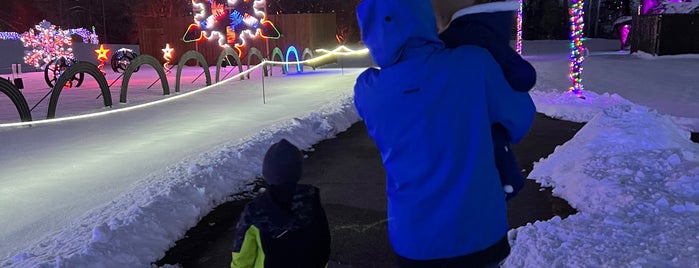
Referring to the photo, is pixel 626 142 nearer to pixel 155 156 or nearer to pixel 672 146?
pixel 672 146

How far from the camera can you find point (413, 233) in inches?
71.8

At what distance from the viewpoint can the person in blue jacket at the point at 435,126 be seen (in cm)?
168

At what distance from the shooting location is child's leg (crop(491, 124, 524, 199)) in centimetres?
184

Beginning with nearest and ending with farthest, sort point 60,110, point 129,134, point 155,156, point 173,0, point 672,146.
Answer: point 672,146
point 155,156
point 129,134
point 60,110
point 173,0

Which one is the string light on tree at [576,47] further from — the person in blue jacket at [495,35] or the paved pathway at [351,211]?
the person in blue jacket at [495,35]

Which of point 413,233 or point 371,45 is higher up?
point 371,45

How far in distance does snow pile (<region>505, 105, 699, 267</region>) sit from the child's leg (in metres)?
1.81

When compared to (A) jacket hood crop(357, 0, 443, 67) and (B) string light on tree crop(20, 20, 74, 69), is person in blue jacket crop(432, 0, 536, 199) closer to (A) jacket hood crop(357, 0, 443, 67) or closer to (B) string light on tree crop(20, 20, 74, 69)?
(A) jacket hood crop(357, 0, 443, 67)

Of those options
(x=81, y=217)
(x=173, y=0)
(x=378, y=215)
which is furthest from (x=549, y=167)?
(x=173, y=0)

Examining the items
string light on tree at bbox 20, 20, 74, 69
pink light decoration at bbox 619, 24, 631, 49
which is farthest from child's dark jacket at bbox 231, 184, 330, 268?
pink light decoration at bbox 619, 24, 631, 49

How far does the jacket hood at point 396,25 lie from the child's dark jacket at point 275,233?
1.04 meters

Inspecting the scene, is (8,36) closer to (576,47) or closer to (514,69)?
(576,47)

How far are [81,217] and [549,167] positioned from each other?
15.6 feet

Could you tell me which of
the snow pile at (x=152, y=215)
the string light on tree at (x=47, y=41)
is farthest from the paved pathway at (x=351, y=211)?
the string light on tree at (x=47, y=41)
